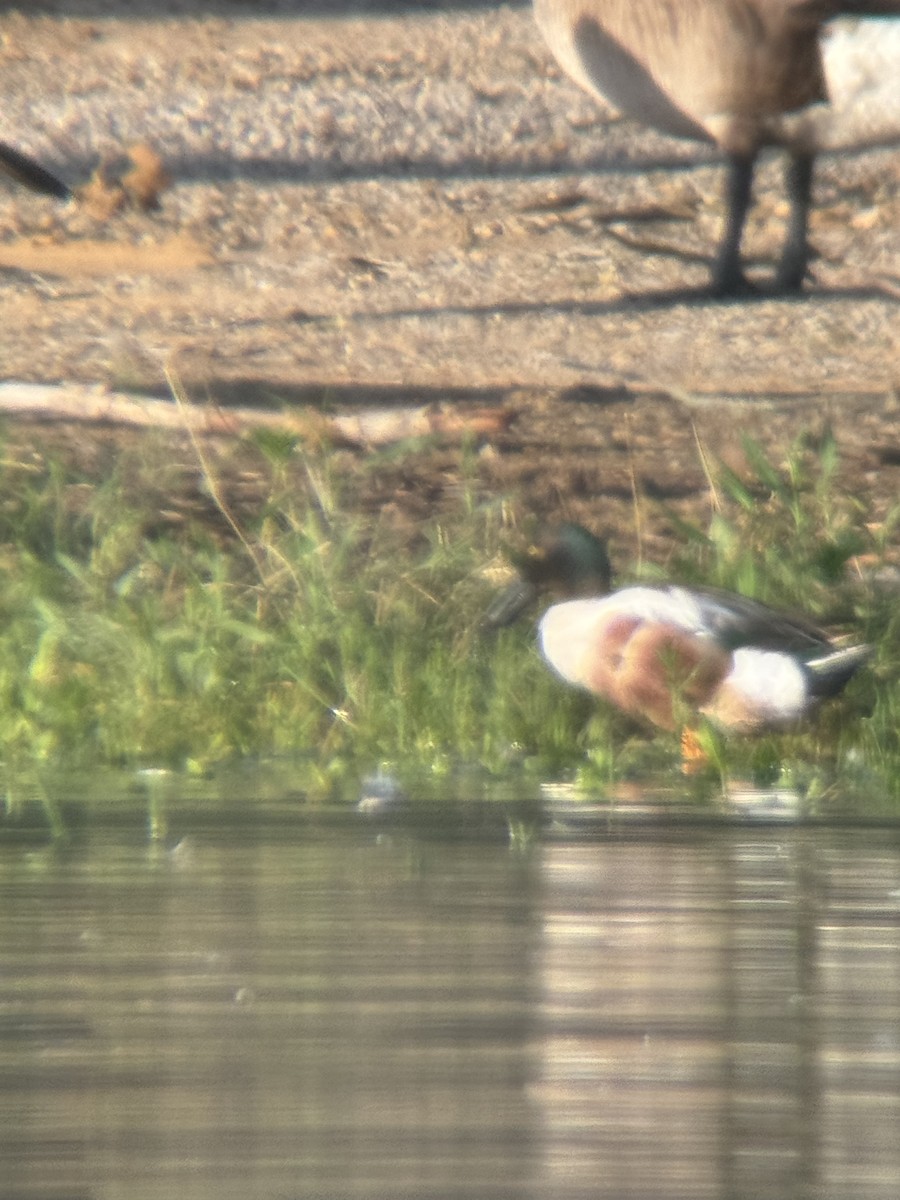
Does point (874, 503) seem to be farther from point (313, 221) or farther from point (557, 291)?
point (313, 221)

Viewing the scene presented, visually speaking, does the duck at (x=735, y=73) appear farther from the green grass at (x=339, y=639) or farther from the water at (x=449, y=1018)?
the water at (x=449, y=1018)

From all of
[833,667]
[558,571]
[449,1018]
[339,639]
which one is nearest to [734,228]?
[558,571]

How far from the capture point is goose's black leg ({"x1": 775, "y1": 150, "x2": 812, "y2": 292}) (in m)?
9.83

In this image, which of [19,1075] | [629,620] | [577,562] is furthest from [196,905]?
[577,562]

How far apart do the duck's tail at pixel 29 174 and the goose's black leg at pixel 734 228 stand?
297cm

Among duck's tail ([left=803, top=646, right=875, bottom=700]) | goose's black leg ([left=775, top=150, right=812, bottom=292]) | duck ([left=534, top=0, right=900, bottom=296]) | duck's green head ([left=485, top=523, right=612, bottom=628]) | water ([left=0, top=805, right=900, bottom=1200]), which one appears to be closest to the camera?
water ([left=0, top=805, right=900, bottom=1200])

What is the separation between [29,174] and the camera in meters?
10.5

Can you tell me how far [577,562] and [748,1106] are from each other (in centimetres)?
422

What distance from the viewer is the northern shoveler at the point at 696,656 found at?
5.66m

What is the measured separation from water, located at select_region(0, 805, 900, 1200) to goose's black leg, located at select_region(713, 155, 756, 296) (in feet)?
18.1

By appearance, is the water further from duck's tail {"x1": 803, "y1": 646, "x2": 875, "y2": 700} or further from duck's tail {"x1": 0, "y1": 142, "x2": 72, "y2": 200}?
duck's tail {"x1": 0, "y1": 142, "x2": 72, "y2": 200}

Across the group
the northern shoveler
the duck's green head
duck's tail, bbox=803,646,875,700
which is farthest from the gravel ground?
duck's tail, bbox=803,646,875,700

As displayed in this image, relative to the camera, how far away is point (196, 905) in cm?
367

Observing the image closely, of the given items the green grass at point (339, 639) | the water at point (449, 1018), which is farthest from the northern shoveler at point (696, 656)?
the water at point (449, 1018)
